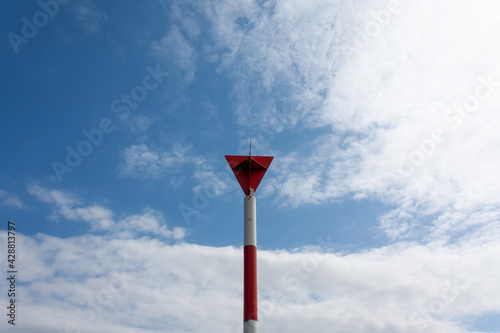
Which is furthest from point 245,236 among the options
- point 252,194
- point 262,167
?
point 262,167

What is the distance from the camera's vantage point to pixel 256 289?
24.3 metres

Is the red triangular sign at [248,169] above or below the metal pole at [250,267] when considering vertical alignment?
above

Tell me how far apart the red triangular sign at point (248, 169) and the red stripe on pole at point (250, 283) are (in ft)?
15.0

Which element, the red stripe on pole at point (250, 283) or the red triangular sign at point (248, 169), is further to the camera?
the red triangular sign at point (248, 169)

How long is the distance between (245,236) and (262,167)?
502cm

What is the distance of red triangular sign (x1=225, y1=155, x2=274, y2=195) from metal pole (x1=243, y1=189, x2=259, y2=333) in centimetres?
94

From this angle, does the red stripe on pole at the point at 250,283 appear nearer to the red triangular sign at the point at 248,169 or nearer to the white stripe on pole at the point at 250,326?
the white stripe on pole at the point at 250,326

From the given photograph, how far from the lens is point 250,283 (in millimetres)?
24250

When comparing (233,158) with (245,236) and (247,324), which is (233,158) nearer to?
Answer: (245,236)

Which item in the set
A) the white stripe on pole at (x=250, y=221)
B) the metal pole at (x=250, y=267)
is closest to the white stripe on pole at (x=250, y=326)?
the metal pole at (x=250, y=267)

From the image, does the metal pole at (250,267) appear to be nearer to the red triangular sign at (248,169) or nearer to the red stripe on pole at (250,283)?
the red stripe on pole at (250,283)

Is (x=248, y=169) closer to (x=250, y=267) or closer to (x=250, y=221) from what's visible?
(x=250, y=221)

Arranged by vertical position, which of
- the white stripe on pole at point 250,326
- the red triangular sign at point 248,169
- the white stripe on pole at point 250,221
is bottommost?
the white stripe on pole at point 250,326

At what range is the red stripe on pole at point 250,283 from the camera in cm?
2367
